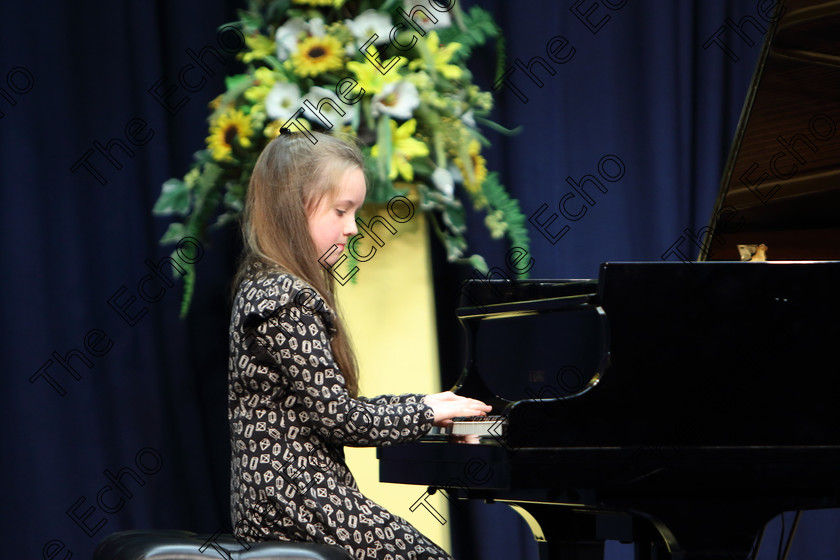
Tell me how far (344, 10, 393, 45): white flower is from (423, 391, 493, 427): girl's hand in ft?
3.30

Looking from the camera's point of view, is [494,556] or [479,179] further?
[494,556]

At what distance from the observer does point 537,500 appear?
171cm

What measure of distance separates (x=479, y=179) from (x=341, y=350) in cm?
88

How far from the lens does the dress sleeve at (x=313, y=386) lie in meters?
1.72

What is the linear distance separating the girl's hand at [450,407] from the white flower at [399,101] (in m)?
0.85

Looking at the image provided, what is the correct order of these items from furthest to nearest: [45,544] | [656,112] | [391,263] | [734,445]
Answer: [656,112] < [45,544] < [391,263] < [734,445]

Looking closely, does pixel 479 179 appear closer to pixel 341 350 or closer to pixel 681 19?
pixel 341 350

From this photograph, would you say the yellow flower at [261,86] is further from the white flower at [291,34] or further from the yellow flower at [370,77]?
the yellow flower at [370,77]

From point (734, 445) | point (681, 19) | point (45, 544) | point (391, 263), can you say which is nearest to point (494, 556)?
point (391, 263)

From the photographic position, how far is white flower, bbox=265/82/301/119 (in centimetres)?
240

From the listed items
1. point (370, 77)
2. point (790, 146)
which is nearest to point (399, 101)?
point (370, 77)

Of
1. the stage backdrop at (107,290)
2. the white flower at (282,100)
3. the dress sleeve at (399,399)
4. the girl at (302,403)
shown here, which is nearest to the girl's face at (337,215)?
the girl at (302,403)

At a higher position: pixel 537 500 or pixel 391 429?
pixel 391 429

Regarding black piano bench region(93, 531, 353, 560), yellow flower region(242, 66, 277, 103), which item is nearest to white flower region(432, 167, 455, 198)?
yellow flower region(242, 66, 277, 103)
